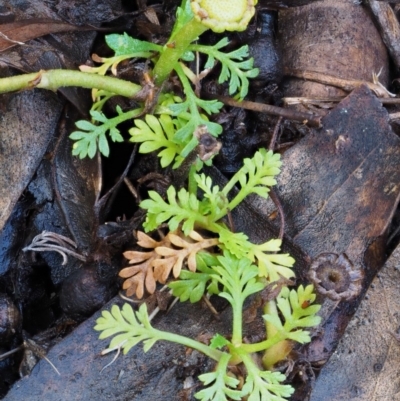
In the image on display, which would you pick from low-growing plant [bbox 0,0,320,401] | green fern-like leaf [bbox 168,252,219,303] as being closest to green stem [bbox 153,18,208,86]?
low-growing plant [bbox 0,0,320,401]

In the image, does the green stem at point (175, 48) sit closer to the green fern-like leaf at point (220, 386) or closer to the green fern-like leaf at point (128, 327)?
the green fern-like leaf at point (128, 327)

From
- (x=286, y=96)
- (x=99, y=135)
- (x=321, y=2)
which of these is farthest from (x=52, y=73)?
(x=321, y=2)

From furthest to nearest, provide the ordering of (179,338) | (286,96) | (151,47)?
(286,96) < (151,47) < (179,338)

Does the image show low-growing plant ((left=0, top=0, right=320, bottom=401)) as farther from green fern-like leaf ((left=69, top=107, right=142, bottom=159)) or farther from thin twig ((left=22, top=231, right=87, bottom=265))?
thin twig ((left=22, top=231, right=87, bottom=265))

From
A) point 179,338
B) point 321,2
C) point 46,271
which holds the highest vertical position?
point 321,2

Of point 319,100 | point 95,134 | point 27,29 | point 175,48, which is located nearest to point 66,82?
point 95,134

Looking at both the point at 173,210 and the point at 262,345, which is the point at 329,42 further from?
the point at 262,345

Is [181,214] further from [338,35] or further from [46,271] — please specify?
[338,35]
